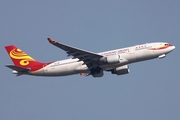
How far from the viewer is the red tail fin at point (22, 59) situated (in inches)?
2500

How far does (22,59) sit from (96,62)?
45.1ft

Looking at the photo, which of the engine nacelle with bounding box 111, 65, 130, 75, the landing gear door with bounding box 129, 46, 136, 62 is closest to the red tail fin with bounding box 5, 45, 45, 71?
the engine nacelle with bounding box 111, 65, 130, 75

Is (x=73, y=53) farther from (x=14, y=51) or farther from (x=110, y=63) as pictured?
(x=14, y=51)

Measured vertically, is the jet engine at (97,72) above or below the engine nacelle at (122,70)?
below

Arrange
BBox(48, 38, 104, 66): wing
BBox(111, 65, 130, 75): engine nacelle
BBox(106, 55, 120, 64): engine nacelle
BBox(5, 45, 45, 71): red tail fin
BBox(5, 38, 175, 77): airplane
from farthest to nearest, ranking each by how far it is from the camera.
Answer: BBox(111, 65, 130, 75): engine nacelle < BBox(5, 45, 45, 71): red tail fin < BBox(5, 38, 175, 77): airplane < BBox(106, 55, 120, 64): engine nacelle < BBox(48, 38, 104, 66): wing

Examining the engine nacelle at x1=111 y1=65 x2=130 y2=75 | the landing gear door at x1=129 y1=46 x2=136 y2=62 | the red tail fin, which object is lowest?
the engine nacelle at x1=111 y1=65 x2=130 y2=75

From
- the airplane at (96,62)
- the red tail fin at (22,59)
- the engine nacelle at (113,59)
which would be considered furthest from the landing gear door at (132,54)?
the red tail fin at (22,59)

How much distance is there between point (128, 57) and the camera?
59.3m

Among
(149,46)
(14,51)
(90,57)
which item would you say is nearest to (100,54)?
(90,57)

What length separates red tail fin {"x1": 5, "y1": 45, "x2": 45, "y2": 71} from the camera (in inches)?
2500

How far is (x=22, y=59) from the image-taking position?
66312mm

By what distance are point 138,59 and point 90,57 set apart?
23.8 feet

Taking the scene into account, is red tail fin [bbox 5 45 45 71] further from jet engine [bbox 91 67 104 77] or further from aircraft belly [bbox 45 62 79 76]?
jet engine [bbox 91 67 104 77]

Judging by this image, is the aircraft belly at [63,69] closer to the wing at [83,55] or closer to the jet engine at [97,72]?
the wing at [83,55]
